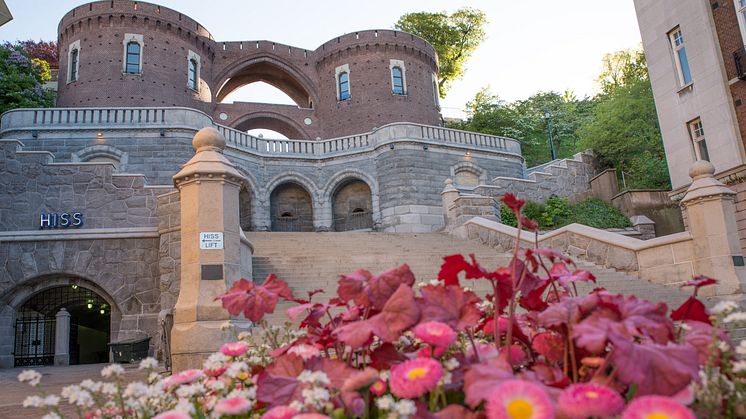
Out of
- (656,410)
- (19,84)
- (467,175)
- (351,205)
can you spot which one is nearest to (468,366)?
(656,410)

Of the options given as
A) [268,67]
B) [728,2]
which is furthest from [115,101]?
[728,2]

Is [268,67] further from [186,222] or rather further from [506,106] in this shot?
[186,222]

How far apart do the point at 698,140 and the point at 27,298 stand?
21731 millimetres

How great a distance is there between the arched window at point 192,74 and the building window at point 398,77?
12375 mm

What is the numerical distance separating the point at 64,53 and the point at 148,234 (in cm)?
2484

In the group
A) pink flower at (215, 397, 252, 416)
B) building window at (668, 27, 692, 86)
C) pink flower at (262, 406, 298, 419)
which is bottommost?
pink flower at (262, 406, 298, 419)

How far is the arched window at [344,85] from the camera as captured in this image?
37.9 metres

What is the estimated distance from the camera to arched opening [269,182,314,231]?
1153 inches

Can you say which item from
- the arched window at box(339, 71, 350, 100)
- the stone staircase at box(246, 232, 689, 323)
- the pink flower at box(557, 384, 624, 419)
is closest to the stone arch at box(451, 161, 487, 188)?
the stone staircase at box(246, 232, 689, 323)

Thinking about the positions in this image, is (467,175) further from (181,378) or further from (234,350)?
(181,378)

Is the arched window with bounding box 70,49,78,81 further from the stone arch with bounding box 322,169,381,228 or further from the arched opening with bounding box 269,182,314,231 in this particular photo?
the stone arch with bounding box 322,169,381,228

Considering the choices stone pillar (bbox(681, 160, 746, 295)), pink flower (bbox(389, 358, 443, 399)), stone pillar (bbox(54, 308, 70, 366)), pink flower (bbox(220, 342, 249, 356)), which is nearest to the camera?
pink flower (bbox(389, 358, 443, 399))

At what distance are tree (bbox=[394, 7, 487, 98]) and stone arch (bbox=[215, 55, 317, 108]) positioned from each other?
11451 mm

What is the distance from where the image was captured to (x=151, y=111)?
2502 cm
